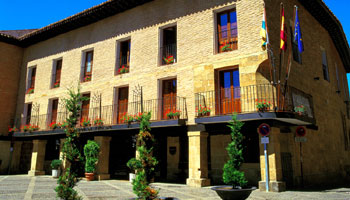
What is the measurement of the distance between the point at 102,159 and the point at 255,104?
8823 millimetres

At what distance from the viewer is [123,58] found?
16.5 m

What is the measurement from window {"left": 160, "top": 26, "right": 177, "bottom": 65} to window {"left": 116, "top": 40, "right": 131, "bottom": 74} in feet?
7.84

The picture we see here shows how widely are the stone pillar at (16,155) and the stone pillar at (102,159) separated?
8755 millimetres

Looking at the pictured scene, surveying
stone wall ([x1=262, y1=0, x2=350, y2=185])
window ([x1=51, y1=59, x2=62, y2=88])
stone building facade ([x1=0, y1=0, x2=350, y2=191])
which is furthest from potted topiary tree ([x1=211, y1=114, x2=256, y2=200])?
window ([x1=51, y1=59, x2=62, y2=88])

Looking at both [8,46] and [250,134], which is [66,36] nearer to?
[8,46]

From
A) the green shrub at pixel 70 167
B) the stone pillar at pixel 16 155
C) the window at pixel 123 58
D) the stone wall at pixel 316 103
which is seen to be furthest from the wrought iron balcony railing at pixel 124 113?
the green shrub at pixel 70 167

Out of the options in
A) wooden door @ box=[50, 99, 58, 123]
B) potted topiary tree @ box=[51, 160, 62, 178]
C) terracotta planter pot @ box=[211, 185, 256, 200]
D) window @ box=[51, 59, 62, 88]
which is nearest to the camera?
terracotta planter pot @ box=[211, 185, 256, 200]

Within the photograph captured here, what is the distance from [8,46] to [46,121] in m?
7.43

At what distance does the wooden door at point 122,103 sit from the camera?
15445mm

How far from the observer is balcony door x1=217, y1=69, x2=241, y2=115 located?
473 inches

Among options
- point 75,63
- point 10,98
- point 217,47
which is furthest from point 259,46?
point 10,98

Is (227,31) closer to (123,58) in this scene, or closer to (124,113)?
(123,58)

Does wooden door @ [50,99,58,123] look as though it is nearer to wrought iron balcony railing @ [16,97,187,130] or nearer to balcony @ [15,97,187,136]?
wrought iron balcony railing @ [16,97,187,130]

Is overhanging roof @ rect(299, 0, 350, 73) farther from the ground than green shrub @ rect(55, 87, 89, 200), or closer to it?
farther from the ground
